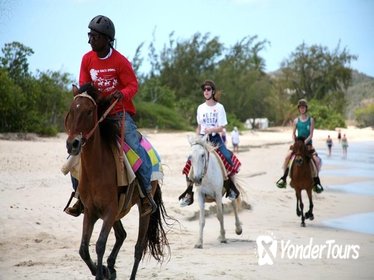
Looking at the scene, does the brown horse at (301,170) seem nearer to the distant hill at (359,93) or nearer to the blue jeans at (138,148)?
the blue jeans at (138,148)

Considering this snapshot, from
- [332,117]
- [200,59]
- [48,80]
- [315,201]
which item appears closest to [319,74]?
[332,117]

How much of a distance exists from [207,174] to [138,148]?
4.12 meters

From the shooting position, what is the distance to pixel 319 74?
8706 centimetres

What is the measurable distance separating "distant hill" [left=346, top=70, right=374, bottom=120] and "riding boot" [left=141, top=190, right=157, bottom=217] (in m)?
105

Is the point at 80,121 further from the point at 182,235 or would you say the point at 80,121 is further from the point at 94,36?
the point at 182,235

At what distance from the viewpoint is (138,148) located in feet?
24.9

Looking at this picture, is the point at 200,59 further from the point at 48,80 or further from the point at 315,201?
the point at 315,201

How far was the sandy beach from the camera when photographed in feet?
27.0

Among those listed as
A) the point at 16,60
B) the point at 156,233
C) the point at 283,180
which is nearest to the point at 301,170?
the point at 283,180

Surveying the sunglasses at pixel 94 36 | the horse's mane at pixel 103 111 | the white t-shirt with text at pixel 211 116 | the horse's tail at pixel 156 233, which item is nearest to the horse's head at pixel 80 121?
the horse's mane at pixel 103 111

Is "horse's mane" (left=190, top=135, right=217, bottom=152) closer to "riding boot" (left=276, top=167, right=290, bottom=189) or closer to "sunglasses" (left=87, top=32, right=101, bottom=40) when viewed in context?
"riding boot" (left=276, top=167, right=290, bottom=189)

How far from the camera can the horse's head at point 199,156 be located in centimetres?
1110

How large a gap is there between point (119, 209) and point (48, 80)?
2539 cm

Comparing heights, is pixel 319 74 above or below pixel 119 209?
above
